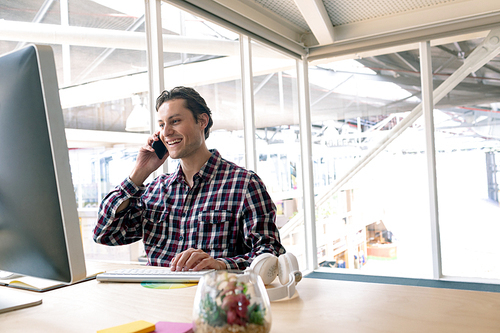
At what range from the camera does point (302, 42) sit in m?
4.52

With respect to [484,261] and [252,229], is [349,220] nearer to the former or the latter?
[484,261]

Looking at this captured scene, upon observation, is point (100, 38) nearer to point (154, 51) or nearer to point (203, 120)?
point (154, 51)

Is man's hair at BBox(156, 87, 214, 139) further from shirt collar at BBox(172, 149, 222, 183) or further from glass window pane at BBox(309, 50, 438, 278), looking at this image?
glass window pane at BBox(309, 50, 438, 278)

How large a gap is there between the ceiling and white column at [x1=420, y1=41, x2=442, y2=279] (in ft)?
0.28

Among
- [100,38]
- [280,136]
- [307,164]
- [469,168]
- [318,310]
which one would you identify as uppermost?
[100,38]

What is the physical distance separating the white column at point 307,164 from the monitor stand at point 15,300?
3.82 metres

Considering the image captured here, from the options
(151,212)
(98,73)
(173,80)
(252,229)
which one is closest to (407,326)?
(252,229)

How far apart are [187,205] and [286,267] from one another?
84 centimetres

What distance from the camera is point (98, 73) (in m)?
2.45

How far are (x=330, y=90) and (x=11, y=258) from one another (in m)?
4.20

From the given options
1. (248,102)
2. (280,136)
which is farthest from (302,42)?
(248,102)

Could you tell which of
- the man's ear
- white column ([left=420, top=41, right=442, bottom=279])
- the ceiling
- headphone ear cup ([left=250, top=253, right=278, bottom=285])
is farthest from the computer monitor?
white column ([left=420, top=41, right=442, bottom=279])

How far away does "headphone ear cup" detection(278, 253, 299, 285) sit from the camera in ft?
3.43

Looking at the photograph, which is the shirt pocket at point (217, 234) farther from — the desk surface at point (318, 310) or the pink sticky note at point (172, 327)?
the pink sticky note at point (172, 327)
